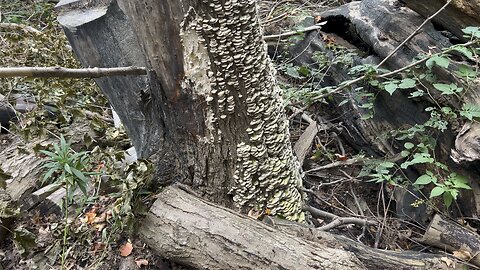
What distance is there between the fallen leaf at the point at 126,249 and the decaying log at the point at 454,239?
150cm

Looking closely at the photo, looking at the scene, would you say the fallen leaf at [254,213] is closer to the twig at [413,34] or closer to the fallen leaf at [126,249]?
the fallen leaf at [126,249]

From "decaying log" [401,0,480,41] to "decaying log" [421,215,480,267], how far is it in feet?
3.84

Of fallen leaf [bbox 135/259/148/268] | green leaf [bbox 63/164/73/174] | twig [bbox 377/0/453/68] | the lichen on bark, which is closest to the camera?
the lichen on bark

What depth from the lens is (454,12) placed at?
254 cm

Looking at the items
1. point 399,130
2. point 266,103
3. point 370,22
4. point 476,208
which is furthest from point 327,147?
point 266,103

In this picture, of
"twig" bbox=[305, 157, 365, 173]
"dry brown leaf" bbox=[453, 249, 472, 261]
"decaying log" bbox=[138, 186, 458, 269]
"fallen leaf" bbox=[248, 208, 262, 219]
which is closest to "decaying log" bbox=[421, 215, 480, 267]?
"dry brown leaf" bbox=[453, 249, 472, 261]

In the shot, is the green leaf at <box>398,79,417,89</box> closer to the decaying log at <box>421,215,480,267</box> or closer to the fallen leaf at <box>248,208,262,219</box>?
the decaying log at <box>421,215,480,267</box>

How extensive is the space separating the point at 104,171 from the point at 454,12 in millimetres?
2201

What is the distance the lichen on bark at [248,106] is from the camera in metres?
1.74

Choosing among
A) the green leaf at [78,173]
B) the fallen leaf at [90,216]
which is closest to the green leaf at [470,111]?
the green leaf at [78,173]

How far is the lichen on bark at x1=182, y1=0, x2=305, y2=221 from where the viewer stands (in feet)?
5.71

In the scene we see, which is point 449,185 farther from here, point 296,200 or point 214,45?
point 214,45

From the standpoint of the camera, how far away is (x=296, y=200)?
7.35 ft

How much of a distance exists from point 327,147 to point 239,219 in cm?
152
